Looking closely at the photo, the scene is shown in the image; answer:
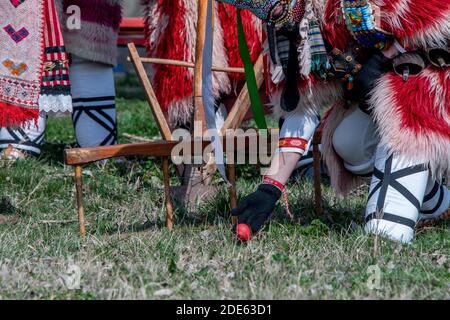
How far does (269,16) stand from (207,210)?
0.92 meters

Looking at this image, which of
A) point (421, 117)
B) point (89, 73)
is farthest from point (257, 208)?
point (89, 73)

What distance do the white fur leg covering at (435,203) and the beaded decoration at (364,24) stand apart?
2.00ft

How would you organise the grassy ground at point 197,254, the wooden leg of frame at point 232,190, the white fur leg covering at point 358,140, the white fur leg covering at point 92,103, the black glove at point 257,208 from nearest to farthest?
the grassy ground at point 197,254
the black glove at point 257,208
the white fur leg covering at point 358,140
the wooden leg of frame at point 232,190
the white fur leg covering at point 92,103

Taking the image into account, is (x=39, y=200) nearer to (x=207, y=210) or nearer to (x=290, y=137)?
(x=207, y=210)

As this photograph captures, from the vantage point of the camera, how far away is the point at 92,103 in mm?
4188

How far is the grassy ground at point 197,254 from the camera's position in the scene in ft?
7.69

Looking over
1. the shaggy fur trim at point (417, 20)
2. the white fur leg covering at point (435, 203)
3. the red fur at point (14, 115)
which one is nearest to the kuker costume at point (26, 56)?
the red fur at point (14, 115)

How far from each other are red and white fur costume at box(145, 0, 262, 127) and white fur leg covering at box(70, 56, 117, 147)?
0.59m

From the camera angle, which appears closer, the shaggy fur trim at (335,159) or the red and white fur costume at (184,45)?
the shaggy fur trim at (335,159)

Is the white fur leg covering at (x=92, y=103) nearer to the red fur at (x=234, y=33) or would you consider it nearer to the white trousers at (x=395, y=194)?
the red fur at (x=234, y=33)

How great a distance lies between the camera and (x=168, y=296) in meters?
2.31

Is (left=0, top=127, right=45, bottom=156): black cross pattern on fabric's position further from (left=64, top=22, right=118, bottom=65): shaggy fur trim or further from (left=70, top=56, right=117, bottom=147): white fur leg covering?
(left=64, top=22, right=118, bottom=65): shaggy fur trim

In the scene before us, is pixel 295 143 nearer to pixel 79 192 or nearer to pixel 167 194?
pixel 167 194
